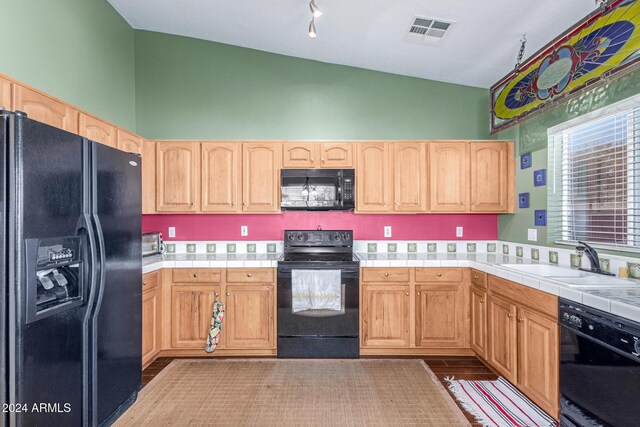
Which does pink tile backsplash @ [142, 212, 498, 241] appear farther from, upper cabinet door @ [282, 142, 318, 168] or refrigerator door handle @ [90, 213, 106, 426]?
refrigerator door handle @ [90, 213, 106, 426]

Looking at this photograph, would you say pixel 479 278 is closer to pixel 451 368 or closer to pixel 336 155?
pixel 451 368

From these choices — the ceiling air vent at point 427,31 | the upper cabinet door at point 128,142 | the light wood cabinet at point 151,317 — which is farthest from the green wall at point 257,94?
the light wood cabinet at point 151,317

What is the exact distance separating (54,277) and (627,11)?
319 centimetres

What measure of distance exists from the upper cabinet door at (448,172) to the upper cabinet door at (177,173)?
2.39m

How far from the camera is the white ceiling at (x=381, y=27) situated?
2.32m

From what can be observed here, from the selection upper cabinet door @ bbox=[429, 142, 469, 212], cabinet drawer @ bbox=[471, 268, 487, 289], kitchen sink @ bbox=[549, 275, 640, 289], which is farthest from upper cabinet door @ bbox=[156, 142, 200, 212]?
kitchen sink @ bbox=[549, 275, 640, 289]

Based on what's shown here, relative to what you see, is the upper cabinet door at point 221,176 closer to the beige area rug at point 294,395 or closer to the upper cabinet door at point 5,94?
the beige area rug at point 294,395

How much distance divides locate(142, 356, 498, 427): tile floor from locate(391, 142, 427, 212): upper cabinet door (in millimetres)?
1425

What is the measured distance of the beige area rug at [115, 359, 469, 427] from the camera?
211 centimetres

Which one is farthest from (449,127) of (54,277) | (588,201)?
(54,277)

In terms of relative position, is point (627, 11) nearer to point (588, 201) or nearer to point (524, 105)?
point (524, 105)

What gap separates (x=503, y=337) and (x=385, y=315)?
95 centimetres

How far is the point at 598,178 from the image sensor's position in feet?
7.58

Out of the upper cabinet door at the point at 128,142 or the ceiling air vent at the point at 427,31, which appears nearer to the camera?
the ceiling air vent at the point at 427,31
